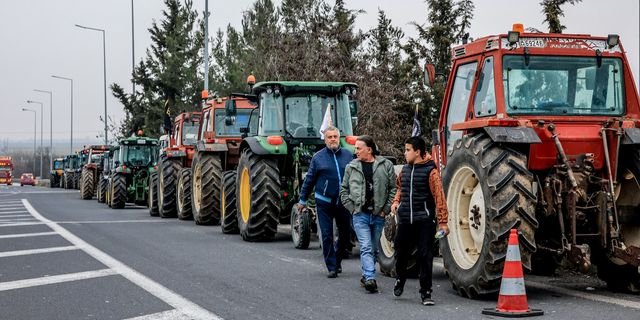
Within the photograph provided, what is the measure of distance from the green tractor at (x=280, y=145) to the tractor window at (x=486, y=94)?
6217 millimetres

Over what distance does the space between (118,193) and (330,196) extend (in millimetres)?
21501

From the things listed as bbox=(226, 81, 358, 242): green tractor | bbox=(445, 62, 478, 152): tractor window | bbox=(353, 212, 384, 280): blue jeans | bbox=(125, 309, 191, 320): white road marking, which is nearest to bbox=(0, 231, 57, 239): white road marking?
bbox=(226, 81, 358, 242): green tractor

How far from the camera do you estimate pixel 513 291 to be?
878 cm

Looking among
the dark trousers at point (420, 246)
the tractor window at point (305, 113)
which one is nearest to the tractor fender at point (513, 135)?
the dark trousers at point (420, 246)

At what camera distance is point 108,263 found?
530 inches

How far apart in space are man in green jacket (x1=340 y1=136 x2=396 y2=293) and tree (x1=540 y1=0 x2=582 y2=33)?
11627 millimetres

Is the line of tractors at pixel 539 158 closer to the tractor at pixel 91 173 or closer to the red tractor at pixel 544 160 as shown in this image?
the red tractor at pixel 544 160

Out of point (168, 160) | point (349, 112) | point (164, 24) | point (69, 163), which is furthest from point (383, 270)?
point (69, 163)

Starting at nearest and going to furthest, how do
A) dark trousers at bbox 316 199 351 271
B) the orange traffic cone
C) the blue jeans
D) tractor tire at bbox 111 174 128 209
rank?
the orange traffic cone, the blue jeans, dark trousers at bbox 316 199 351 271, tractor tire at bbox 111 174 128 209

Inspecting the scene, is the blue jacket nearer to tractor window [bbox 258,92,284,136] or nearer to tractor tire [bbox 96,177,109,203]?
tractor window [bbox 258,92,284,136]

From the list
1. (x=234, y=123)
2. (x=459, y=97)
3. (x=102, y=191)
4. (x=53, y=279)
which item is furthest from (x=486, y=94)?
(x=102, y=191)

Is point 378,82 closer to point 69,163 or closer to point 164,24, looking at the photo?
point 164,24

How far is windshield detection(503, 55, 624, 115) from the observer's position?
10.4 metres

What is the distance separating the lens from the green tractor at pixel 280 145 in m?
16.8
